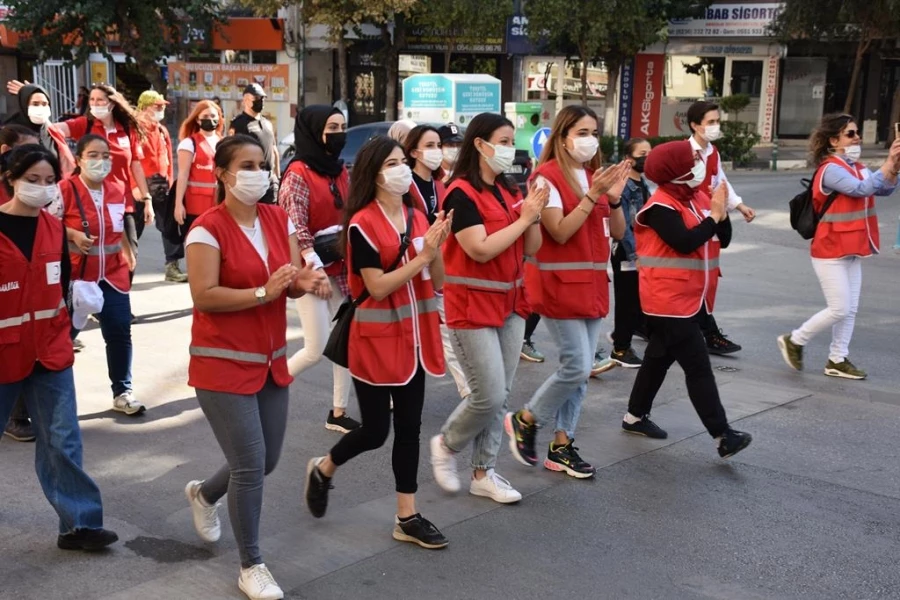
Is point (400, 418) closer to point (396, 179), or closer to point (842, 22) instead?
point (396, 179)

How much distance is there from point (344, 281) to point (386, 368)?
6.42 ft

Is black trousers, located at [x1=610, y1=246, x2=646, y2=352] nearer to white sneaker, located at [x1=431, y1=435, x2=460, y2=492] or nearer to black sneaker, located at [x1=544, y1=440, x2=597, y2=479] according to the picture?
black sneaker, located at [x1=544, y1=440, x2=597, y2=479]

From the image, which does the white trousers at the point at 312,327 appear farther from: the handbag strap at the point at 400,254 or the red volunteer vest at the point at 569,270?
the handbag strap at the point at 400,254

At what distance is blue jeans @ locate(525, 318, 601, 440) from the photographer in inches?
220

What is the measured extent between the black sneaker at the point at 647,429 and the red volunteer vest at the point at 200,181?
4.68 metres

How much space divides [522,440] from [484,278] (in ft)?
3.68

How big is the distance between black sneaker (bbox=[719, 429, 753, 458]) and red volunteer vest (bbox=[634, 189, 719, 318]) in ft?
2.27

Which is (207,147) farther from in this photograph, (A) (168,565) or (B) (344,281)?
(A) (168,565)

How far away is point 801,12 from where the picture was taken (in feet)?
89.4

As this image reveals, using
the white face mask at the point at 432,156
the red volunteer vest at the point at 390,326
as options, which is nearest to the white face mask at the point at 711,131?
the white face mask at the point at 432,156

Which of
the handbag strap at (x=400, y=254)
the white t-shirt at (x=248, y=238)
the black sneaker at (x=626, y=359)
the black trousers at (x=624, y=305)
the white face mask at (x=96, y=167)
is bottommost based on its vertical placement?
the black sneaker at (x=626, y=359)

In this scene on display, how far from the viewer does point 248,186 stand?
4316 millimetres

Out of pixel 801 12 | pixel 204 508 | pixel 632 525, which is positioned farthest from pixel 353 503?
pixel 801 12

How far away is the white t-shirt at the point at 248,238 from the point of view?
423 cm
